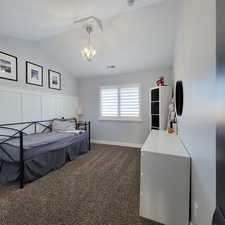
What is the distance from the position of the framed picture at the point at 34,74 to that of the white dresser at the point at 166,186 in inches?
121

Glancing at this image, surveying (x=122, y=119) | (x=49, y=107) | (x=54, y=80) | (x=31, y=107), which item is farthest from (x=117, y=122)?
(x=31, y=107)

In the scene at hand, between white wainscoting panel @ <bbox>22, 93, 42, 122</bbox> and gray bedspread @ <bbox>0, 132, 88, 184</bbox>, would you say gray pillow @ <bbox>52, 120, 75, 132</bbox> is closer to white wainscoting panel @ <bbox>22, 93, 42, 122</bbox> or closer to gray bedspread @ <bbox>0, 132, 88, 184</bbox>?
white wainscoting panel @ <bbox>22, 93, 42, 122</bbox>

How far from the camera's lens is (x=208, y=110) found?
0.82 meters

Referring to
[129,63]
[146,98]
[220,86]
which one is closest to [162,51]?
[129,63]

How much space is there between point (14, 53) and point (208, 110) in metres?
3.50

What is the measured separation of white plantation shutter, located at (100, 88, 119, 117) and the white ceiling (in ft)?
2.97

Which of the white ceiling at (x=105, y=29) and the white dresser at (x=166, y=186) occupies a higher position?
the white ceiling at (x=105, y=29)

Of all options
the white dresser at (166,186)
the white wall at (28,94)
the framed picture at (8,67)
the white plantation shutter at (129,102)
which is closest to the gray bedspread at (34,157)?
the white wall at (28,94)

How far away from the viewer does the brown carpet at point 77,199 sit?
1.40 m

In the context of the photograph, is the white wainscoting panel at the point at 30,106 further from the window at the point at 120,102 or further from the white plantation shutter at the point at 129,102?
the white plantation shutter at the point at 129,102

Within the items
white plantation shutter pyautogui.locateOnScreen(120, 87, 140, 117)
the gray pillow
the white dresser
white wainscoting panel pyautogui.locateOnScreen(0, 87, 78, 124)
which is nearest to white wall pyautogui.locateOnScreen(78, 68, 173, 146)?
white plantation shutter pyautogui.locateOnScreen(120, 87, 140, 117)

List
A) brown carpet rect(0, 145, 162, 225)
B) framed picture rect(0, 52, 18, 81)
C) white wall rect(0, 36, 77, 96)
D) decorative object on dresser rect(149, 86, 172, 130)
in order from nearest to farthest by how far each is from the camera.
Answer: brown carpet rect(0, 145, 162, 225)
framed picture rect(0, 52, 18, 81)
white wall rect(0, 36, 77, 96)
decorative object on dresser rect(149, 86, 172, 130)

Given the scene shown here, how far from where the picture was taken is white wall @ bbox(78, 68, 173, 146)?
391cm

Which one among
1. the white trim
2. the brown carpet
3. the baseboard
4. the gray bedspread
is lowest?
the brown carpet
